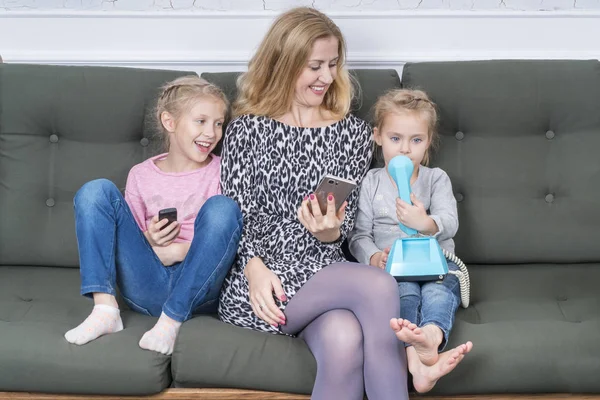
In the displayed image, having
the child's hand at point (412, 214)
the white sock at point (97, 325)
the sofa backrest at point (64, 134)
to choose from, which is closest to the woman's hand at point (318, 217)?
the child's hand at point (412, 214)

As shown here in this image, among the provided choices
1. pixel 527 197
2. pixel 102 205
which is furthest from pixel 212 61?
pixel 527 197

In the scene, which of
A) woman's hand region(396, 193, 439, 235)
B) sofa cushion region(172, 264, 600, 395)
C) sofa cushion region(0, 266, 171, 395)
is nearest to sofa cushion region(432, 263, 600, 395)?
sofa cushion region(172, 264, 600, 395)

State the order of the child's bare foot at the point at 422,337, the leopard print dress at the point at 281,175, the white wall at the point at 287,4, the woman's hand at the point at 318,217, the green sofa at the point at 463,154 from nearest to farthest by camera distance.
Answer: the child's bare foot at the point at 422,337 → the woman's hand at the point at 318,217 → the leopard print dress at the point at 281,175 → the green sofa at the point at 463,154 → the white wall at the point at 287,4

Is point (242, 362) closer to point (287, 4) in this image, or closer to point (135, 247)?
point (135, 247)

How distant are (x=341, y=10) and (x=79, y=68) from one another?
84 centimetres

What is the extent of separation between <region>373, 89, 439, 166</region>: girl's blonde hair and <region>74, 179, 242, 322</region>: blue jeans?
0.49 metres

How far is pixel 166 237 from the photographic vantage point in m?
2.00

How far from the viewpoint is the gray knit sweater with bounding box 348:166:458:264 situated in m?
2.07

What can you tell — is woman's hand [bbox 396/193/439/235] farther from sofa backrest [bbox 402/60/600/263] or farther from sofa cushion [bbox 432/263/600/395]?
sofa backrest [bbox 402/60/600/263]

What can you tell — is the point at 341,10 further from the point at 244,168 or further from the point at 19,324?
the point at 19,324

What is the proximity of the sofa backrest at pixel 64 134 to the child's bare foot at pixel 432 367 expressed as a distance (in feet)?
3.34

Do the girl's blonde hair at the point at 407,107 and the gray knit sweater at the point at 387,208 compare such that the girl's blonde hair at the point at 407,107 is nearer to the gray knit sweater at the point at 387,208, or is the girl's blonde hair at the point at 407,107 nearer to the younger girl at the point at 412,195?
the younger girl at the point at 412,195

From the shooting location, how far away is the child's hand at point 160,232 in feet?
6.47

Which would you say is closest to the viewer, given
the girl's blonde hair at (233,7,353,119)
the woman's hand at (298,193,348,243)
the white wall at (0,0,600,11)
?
the woman's hand at (298,193,348,243)
